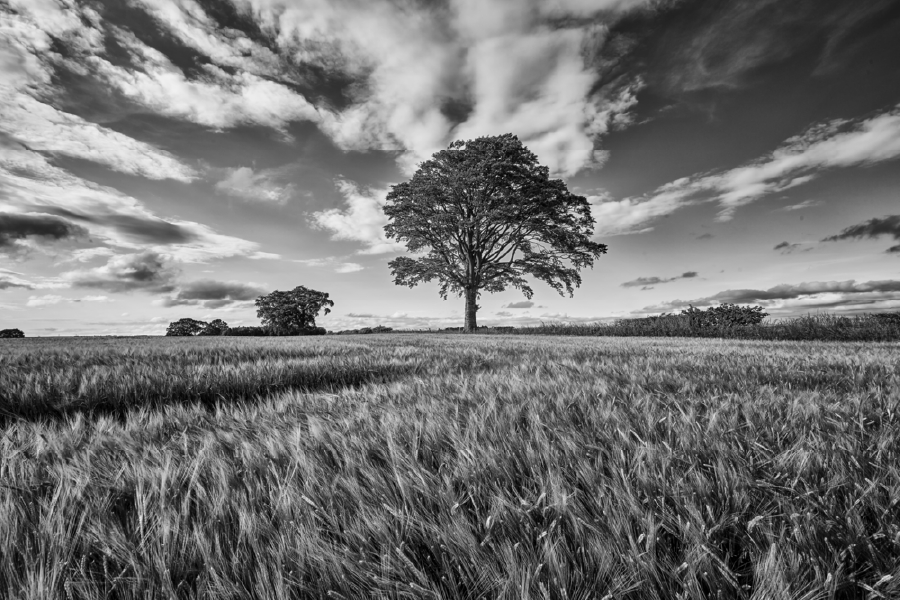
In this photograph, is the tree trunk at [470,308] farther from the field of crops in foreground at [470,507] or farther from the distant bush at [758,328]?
the field of crops in foreground at [470,507]

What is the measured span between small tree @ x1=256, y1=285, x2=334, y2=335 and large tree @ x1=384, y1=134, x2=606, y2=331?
33479 millimetres

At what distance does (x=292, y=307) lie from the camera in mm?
57000

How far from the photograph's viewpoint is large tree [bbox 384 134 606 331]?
27.2 m

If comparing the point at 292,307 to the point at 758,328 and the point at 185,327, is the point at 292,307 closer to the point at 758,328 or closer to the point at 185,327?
the point at 185,327

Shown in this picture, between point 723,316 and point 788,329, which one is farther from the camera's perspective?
point 723,316

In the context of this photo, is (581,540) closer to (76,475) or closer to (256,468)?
(256,468)

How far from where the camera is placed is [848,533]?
816 mm

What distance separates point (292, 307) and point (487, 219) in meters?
40.9

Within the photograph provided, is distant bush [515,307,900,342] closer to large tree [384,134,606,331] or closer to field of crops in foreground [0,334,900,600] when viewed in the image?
large tree [384,134,606,331]

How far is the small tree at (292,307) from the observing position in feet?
183

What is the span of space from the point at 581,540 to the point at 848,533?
596mm

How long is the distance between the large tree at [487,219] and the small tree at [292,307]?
33.5m

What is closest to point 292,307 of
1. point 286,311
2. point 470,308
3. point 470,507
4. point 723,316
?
point 286,311

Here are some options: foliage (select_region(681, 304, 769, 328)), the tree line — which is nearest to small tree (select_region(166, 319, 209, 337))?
the tree line
